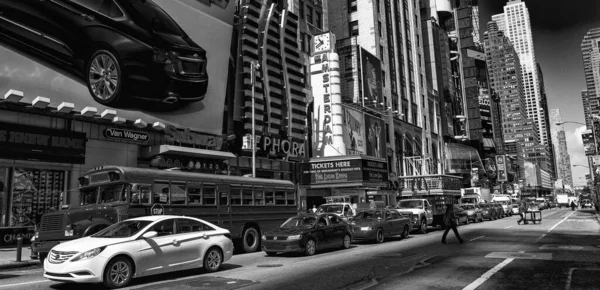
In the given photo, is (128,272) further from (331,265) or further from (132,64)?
(132,64)

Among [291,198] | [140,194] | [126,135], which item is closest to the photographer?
[140,194]

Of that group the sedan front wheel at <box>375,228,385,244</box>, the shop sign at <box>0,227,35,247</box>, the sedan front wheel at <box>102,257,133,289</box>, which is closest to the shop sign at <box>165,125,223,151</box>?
the shop sign at <box>0,227,35,247</box>

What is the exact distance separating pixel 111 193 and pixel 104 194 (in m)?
0.25

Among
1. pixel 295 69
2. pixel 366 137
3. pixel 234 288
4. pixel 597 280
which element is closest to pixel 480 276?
pixel 597 280

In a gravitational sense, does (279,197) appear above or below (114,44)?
below

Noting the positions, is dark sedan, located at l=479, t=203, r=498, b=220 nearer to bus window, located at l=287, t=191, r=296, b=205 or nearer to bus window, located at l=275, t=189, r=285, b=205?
bus window, located at l=287, t=191, r=296, b=205

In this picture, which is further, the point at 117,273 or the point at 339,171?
the point at 339,171

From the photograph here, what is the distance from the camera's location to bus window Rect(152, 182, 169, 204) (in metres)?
14.9

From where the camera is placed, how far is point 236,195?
18.2 meters

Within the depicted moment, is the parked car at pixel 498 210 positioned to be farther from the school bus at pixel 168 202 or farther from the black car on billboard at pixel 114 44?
the black car on billboard at pixel 114 44

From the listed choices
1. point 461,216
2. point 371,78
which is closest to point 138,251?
point 461,216

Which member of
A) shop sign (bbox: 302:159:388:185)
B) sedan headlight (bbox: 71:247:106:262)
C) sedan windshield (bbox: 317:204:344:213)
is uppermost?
shop sign (bbox: 302:159:388:185)

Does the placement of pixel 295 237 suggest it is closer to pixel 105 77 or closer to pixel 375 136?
pixel 105 77

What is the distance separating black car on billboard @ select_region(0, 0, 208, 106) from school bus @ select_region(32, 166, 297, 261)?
9435mm
